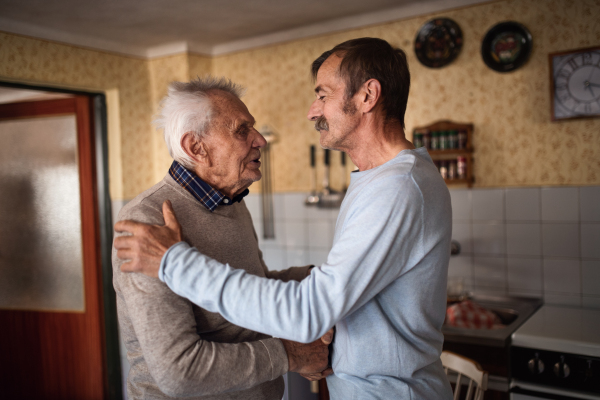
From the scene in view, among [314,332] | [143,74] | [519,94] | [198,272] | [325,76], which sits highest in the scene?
[143,74]

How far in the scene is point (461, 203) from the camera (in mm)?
2543

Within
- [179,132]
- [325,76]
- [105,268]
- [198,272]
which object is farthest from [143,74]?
[198,272]

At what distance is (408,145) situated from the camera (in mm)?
1070

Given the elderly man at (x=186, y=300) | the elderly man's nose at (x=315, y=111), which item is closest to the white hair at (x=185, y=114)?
the elderly man at (x=186, y=300)

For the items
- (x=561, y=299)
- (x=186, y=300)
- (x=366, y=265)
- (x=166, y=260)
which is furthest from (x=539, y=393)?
(x=166, y=260)

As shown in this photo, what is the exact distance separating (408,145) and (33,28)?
2.50 metres

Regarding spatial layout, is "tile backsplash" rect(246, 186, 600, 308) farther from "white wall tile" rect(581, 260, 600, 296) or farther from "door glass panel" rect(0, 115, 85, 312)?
"door glass panel" rect(0, 115, 85, 312)

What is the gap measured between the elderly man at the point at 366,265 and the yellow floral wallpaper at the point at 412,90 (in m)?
1.60

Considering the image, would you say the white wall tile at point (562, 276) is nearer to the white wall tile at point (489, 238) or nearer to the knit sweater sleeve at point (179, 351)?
the white wall tile at point (489, 238)

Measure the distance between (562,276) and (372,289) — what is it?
1.87m

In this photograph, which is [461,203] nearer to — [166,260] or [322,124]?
[322,124]

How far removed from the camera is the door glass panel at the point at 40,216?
3.00 meters

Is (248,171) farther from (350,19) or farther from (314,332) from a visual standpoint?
(350,19)

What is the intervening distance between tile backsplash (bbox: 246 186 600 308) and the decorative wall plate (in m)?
0.65
